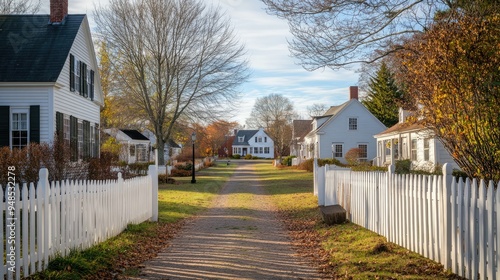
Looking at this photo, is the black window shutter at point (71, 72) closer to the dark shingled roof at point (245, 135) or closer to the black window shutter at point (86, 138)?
the black window shutter at point (86, 138)

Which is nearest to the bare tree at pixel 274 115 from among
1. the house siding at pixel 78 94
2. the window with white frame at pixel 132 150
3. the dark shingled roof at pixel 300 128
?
the dark shingled roof at pixel 300 128

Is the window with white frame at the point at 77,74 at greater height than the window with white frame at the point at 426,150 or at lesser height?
greater

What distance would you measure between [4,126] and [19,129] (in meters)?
0.54

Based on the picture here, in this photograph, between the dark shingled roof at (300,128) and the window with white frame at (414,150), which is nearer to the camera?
the window with white frame at (414,150)

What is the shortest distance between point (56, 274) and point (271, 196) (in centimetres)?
1648

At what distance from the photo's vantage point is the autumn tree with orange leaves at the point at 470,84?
8320mm

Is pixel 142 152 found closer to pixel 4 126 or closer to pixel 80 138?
pixel 80 138

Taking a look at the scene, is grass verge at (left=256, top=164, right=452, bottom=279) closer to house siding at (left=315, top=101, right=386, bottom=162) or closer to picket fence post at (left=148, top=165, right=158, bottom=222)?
picket fence post at (left=148, top=165, right=158, bottom=222)

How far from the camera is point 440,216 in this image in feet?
22.7

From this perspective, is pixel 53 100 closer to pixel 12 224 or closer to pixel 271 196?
pixel 271 196

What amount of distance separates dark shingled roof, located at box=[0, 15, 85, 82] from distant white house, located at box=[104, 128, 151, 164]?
25.0 metres

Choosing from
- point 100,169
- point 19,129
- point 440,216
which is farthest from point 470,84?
point 19,129

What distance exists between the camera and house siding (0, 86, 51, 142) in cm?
1888

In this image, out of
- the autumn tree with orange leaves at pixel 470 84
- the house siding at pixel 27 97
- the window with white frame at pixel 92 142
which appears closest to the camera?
the autumn tree with orange leaves at pixel 470 84
